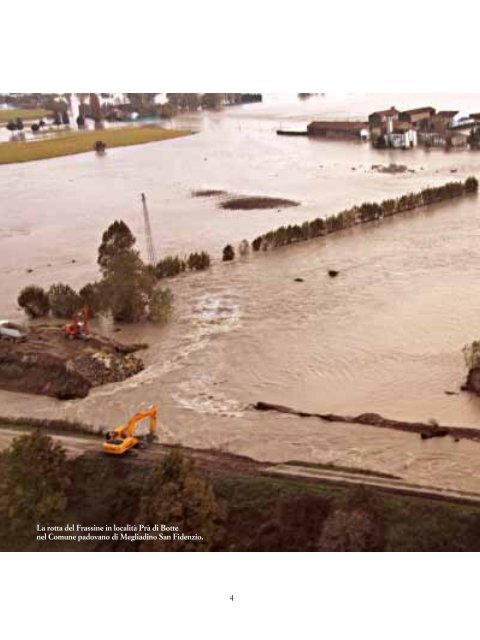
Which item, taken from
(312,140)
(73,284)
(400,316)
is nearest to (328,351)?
(400,316)

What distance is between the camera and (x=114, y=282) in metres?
6.62

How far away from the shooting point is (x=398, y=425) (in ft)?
14.8

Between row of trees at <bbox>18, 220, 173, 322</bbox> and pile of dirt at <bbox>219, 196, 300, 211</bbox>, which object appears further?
pile of dirt at <bbox>219, 196, 300, 211</bbox>

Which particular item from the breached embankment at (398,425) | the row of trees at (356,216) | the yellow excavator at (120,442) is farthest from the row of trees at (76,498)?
the row of trees at (356,216)

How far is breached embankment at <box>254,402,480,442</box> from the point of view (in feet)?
14.4

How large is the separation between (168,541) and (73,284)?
5.53 meters

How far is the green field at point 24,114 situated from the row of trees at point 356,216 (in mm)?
15079

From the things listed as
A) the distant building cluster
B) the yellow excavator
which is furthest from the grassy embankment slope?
the yellow excavator

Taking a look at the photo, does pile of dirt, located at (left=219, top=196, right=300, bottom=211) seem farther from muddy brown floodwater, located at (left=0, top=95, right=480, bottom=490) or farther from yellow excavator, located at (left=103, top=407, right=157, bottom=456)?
yellow excavator, located at (left=103, top=407, right=157, bottom=456)

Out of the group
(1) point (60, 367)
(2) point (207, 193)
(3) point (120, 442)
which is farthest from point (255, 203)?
(3) point (120, 442)

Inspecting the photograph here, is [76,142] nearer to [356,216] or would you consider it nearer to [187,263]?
[356,216]

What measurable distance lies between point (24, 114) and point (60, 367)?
20.2 metres

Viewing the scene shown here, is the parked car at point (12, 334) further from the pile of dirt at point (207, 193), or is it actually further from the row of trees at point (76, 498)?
the pile of dirt at point (207, 193)

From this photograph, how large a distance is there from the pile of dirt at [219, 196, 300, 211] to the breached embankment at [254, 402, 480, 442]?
7.27 metres
